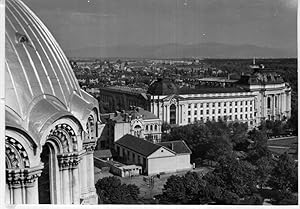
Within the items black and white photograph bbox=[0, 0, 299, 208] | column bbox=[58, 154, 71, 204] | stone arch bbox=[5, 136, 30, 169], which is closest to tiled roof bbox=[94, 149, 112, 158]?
black and white photograph bbox=[0, 0, 299, 208]

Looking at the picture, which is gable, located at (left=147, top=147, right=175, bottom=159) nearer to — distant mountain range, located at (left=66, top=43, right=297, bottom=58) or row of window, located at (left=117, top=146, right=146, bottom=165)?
row of window, located at (left=117, top=146, right=146, bottom=165)

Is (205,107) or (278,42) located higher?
(278,42)

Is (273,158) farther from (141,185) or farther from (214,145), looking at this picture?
(141,185)

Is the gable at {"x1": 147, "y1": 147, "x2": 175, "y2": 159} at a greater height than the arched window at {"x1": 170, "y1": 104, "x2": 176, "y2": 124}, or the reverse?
the arched window at {"x1": 170, "y1": 104, "x2": 176, "y2": 124}

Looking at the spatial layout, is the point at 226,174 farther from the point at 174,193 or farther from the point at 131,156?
the point at 131,156

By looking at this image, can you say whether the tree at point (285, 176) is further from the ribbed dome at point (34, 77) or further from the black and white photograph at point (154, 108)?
the ribbed dome at point (34, 77)

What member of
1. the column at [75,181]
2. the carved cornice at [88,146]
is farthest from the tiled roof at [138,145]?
the column at [75,181]

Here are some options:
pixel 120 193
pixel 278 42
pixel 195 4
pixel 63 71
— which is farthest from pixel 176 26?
pixel 120 193
